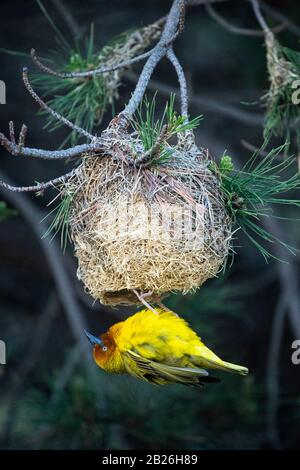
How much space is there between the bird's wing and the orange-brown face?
0.19 ft

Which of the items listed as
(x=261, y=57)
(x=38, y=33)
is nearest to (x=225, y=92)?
(x=261, y=57)

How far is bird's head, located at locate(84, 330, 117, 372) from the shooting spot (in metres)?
2.85

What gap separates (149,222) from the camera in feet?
7.46

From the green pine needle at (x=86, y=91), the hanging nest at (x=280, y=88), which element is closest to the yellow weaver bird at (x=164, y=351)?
the green pine needle at (x=86, y=91)

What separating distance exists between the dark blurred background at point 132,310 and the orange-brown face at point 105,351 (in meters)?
1.26

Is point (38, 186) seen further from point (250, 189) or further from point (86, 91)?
point (86, 91)

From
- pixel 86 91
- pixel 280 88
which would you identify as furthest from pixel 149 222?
pixel 280 88

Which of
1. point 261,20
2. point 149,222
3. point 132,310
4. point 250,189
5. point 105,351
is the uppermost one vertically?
point 261,20

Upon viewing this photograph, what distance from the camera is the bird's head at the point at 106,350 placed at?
2.85 metres

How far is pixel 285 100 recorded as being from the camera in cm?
319

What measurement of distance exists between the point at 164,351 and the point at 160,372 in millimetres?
71

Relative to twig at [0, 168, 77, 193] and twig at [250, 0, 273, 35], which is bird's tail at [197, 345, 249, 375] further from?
twig at [250, 0, 273, 35]

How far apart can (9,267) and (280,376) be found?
2129mm

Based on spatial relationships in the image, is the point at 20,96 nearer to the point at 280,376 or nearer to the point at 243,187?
the point at 280,376
